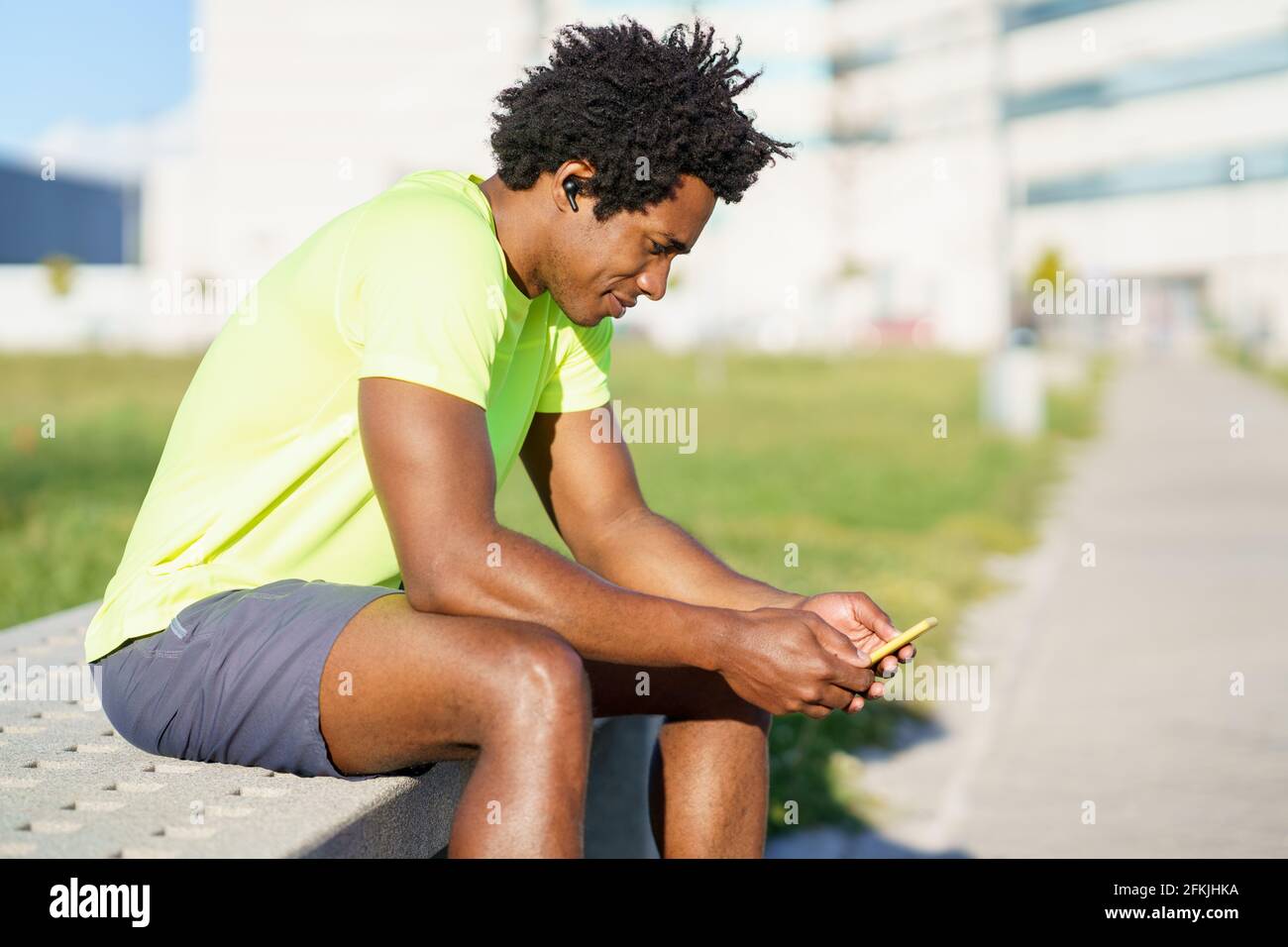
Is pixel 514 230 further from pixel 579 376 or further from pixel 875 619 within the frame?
pixel 875 619

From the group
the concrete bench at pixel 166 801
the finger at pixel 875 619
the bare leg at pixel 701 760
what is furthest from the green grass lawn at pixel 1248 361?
the concrete bench at pixel 166 801

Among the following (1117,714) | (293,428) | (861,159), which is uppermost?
(861,159)

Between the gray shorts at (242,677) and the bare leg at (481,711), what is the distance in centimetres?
4

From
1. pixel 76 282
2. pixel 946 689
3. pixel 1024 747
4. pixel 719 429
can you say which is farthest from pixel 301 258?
pixel 76 282

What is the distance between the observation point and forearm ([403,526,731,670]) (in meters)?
1.89

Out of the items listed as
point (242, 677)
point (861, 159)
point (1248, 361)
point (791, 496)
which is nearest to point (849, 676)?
point (242, 677)

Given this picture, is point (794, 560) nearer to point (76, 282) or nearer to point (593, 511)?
point (593, 511)

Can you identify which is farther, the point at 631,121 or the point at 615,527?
the point at 615,527

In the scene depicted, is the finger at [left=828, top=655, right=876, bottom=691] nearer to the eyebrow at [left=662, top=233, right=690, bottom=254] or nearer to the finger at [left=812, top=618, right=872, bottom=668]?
the finger at [left=812, top=618, right=872, bottom=668]

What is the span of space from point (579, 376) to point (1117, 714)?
2975 millimetres

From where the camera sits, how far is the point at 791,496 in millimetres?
9828

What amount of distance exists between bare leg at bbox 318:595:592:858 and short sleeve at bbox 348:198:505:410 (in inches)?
12.3

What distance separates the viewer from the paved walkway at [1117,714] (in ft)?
12.2

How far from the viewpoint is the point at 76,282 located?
1666 inches
